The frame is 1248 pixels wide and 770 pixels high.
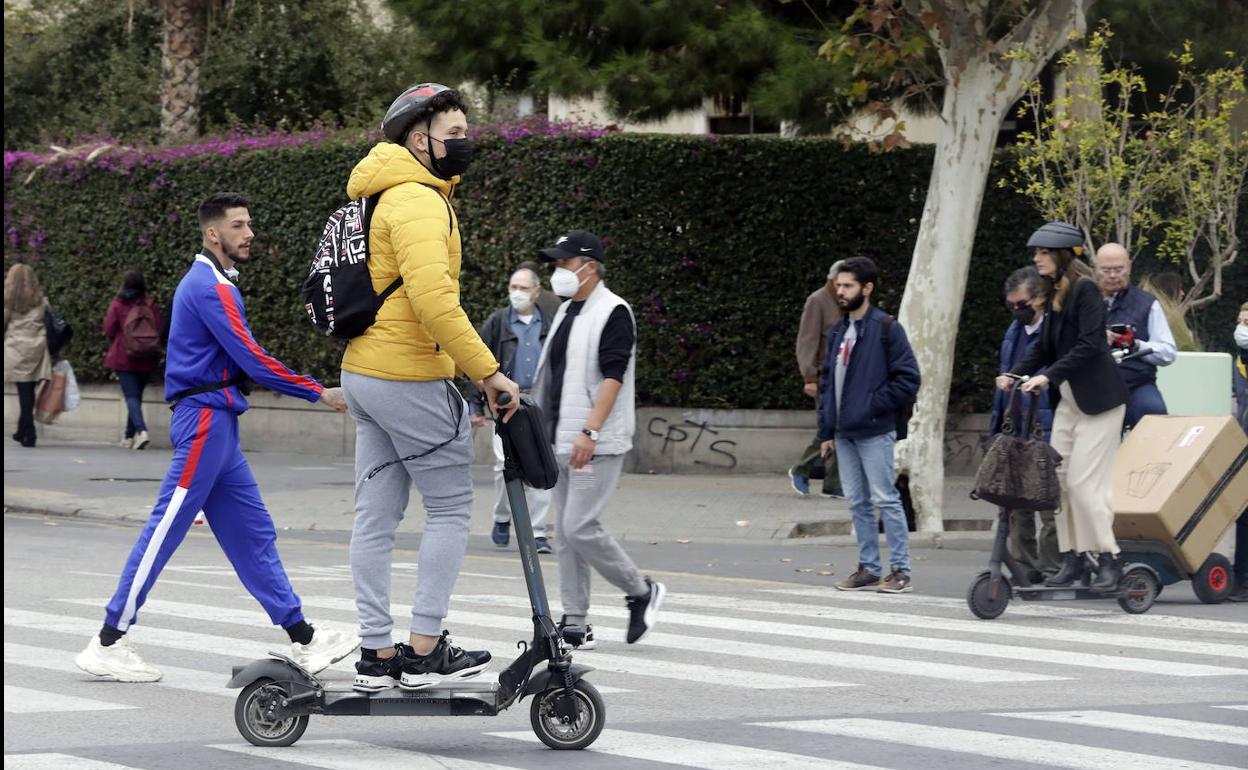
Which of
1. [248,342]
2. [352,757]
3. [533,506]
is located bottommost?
[533,506]

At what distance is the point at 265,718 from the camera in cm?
638

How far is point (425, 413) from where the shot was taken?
21.0 ft

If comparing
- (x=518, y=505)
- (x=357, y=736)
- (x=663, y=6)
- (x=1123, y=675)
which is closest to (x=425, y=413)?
(x=518, y=505)

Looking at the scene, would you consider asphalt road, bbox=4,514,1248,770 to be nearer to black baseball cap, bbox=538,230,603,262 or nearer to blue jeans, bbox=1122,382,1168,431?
blue jeans, bbox=1122,382,1168,431

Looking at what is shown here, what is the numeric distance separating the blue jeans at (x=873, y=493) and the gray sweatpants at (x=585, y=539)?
2.46 metres

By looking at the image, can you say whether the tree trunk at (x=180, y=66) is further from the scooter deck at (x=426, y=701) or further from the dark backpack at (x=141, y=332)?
the scooter deck at (x=426, y=701)

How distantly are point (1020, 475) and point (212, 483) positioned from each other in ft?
13.1

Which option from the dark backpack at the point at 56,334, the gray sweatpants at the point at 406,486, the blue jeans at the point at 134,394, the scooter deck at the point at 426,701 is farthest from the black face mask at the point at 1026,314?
the dark backpack at the point at 56,334

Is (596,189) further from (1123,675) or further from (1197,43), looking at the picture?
(1123,675)

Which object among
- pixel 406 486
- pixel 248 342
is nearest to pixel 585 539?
pixel 248 342

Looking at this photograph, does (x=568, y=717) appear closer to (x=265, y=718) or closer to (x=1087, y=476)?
(x=265, y=718)

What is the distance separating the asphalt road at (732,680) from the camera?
6.34m

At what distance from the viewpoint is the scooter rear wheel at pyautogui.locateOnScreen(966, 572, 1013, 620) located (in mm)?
9977

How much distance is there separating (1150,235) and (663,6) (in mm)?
4670
